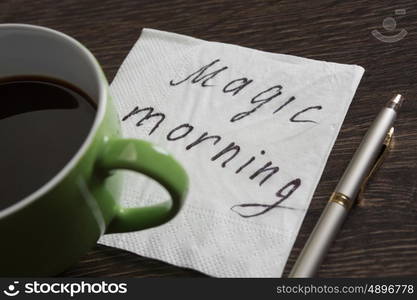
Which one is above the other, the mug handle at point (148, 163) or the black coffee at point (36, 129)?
the mug handle at point (148, 163)

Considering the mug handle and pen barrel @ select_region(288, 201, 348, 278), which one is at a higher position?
the mug handle

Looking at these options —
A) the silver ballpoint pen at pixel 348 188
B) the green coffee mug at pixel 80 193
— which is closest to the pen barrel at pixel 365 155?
the silver ballpoint pen at pixel 348 188

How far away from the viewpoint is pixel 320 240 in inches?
14.1

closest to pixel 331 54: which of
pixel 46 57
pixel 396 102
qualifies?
pixel 396 102

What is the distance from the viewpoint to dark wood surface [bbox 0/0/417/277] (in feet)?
1.20

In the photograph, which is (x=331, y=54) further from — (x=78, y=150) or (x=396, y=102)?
(x=78, y=150)

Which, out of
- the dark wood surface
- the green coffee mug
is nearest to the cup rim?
the green coffee mug

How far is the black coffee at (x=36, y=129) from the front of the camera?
335 mm

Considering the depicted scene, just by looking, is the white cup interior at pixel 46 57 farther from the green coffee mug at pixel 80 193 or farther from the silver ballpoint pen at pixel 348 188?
the silver ballpoint pen at pixel 348 188

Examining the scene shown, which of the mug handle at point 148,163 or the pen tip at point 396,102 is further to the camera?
the pen tip at point 396,102

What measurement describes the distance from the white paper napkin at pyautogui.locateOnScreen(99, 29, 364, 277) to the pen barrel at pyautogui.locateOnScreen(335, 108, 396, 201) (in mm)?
21

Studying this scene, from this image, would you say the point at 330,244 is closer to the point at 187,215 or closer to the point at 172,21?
the point at 187,215

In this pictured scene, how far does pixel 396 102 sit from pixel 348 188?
78 mm

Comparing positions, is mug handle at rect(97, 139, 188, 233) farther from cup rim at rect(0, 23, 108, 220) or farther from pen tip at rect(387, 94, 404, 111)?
pen tip at rect(387, 94, 404, 111)
